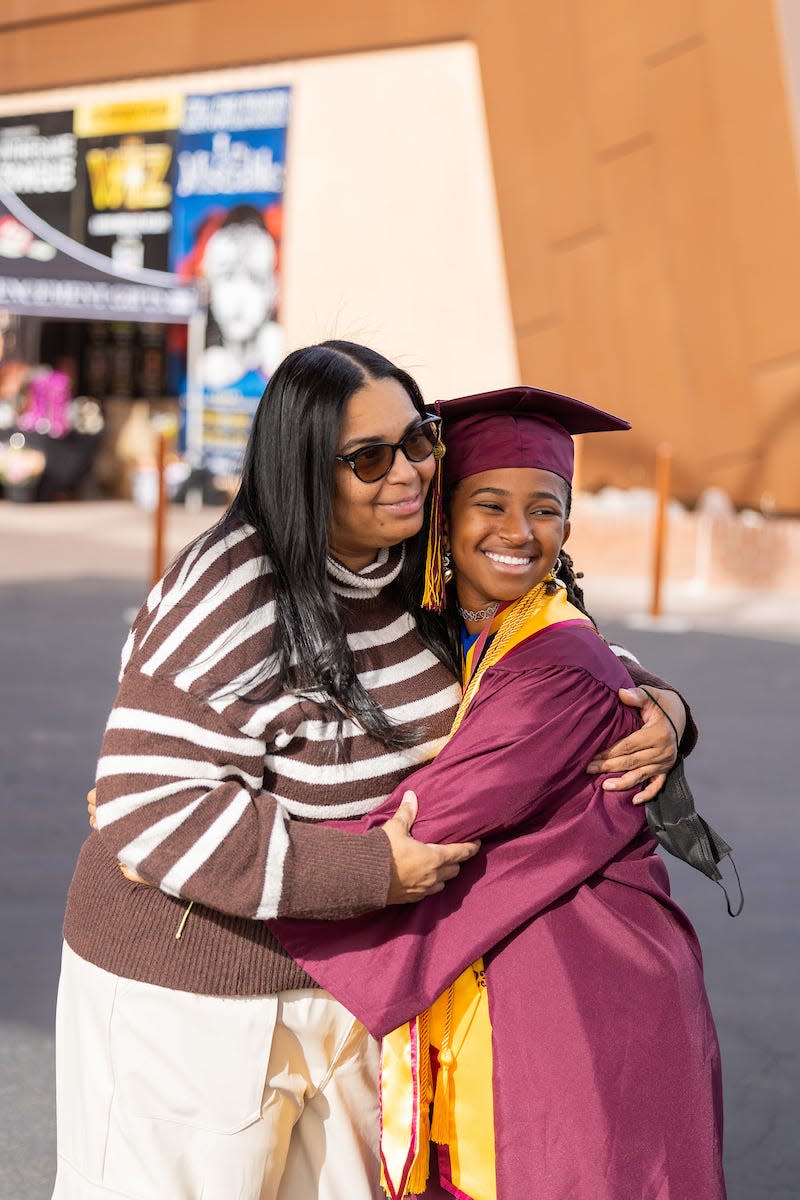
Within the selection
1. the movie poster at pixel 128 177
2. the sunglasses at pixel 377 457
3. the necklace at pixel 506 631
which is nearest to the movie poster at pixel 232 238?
the movie poster at pixel 128 177

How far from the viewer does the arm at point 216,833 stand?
1.90 m

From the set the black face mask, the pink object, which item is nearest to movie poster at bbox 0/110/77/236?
the pink object

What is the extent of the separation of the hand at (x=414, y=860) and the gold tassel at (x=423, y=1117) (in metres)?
0.25

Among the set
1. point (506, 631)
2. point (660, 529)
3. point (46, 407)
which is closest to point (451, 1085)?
point (506, 631)

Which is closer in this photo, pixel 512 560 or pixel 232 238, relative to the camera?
pixel 512 560

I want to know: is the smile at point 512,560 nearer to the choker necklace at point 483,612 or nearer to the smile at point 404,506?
the choker necklace at point 483,612

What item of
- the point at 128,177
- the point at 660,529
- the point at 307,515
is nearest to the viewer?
the point at 307,515

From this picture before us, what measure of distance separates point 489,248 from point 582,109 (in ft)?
8.32

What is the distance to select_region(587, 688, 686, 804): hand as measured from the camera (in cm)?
211

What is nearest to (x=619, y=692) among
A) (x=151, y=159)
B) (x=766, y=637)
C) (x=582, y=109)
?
(x=766, y=637)

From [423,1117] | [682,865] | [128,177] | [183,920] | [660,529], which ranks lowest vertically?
[423,1117]

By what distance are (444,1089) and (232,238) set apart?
16.9 m

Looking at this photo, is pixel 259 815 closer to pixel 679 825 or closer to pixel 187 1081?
pixel 187 1081

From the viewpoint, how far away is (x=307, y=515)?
204 cm
